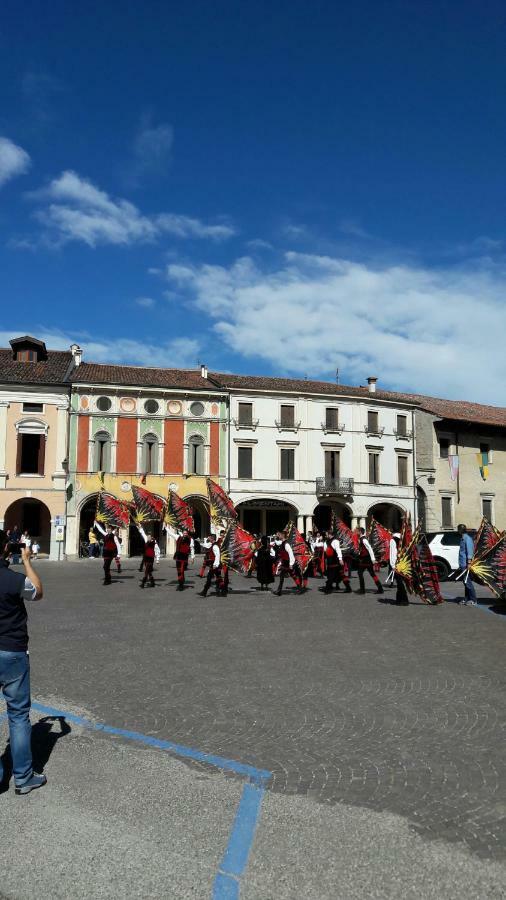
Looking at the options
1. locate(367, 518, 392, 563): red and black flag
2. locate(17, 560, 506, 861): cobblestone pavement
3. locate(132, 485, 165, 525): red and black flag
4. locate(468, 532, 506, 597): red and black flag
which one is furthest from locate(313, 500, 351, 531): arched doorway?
locate(17, 560, 506, 861): cobblestone pavement

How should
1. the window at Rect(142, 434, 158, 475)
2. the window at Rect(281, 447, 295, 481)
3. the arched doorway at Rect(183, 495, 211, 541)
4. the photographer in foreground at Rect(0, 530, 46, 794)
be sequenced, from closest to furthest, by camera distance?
the photographer in foreground at Rect(0, 530, 46, 794), the window at Rect(142, 434, 158, 475), the arched doorway at Rect(183, 495, 211, 541), the window at Rect(281, 447, 295, 481)

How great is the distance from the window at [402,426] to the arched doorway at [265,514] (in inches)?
360

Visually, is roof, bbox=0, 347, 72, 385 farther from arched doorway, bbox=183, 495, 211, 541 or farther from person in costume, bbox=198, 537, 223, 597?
person in costume, bbox=198, 537, 223, 597

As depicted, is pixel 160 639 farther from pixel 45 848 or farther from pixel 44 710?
pixel 45 848

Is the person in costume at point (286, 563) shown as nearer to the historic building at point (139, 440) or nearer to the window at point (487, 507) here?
the historic building at point (139, 440)

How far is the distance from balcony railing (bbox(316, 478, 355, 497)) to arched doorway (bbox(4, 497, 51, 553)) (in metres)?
16.2

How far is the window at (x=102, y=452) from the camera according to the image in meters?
38.3

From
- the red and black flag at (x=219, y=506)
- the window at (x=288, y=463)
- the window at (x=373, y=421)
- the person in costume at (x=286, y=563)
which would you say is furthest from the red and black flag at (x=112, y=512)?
the window at (x=373, y=421)

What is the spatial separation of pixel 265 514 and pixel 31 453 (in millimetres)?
14575

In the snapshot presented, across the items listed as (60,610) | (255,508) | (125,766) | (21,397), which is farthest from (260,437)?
(125,766)

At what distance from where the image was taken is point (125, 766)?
515 centimetres

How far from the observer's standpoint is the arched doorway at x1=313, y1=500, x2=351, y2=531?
1662 inches

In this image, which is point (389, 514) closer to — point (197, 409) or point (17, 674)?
point (197, 409)

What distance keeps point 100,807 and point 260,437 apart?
36821mm
